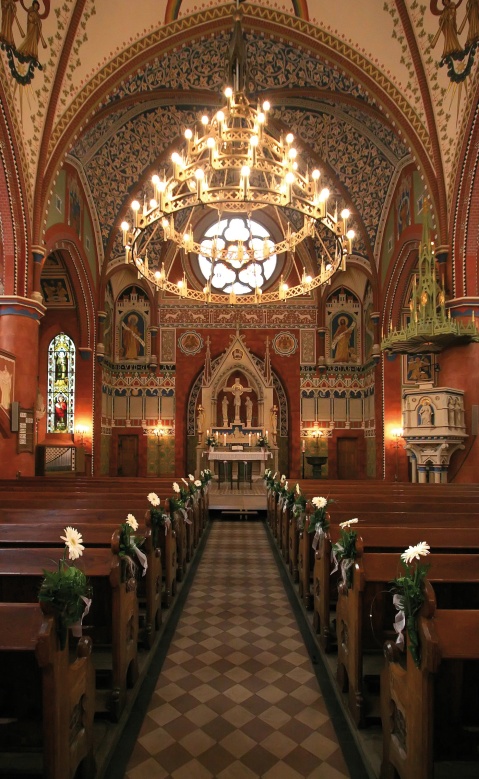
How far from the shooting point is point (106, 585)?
4316mm

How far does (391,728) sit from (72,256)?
17427 millimetres

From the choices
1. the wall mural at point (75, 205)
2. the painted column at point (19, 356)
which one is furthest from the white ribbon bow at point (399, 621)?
the wall mural at point (75, 205)

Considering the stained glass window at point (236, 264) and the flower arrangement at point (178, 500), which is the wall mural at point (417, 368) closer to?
the stained glass window at point (236, 264)

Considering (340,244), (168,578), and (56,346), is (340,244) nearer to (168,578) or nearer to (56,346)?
(168,578)

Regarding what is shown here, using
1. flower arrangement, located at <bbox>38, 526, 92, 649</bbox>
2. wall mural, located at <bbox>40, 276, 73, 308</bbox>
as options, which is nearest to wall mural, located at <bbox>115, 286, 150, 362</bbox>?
wall mural, located at <bbox>40, 276, 73, 308</bbox>

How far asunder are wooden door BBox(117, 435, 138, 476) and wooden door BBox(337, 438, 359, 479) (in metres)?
9.03

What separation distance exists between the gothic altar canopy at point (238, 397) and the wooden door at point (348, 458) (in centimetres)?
357

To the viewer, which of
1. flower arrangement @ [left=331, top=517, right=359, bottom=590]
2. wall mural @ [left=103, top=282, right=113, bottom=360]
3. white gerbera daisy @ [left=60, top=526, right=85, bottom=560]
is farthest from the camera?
wall mural @ [left=103, top=282, right=113, bottom=360]

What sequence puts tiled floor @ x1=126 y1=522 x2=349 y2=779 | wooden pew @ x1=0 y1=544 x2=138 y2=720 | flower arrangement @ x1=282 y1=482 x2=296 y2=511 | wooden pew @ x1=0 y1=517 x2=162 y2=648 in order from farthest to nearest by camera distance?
flower arrangement @ x1=282 y1=482 x2=296 y2=511
wooden pew @ x1=0 y1=517 x2=162 y2=648
wooden pew @ x1=0 y1=544 x2=138 y2=720
tiled floor @ x1=126 y1=522 x2=349 y2=779

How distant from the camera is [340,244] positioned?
955 cm

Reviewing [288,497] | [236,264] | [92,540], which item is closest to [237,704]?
[92,540]

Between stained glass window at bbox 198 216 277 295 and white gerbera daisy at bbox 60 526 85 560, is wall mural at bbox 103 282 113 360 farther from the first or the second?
white gerbera daisy at bbox 60 526 85 560

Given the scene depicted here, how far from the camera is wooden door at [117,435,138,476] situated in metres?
22.8

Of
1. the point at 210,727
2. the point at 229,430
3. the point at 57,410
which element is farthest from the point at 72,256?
the point at 210,727
